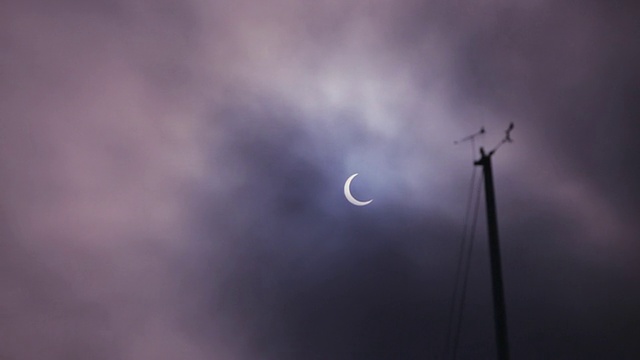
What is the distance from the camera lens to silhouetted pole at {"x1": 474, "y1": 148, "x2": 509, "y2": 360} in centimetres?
1753

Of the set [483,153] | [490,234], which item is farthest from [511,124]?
[490,234]

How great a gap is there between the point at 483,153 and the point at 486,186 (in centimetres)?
168

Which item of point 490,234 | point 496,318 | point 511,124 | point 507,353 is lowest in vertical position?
point 507,353

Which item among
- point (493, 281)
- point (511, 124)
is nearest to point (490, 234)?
point (493, 281)

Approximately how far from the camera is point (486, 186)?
67.4 feet

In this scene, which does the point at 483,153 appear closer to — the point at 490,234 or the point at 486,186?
the point at 486,186

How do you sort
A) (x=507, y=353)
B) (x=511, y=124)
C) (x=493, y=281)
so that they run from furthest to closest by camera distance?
(x=511, y=124)
(x=493, y=281)
(x=507, y=353)

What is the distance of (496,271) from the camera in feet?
60.7

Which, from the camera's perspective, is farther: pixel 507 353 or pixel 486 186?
pixel 486 186

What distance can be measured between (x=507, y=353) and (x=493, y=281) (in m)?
2.51

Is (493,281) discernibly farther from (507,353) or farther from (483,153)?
(483,153)

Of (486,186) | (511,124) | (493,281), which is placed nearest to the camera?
(493,281)

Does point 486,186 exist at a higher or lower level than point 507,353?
higher

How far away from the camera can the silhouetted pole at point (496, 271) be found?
690 inches
